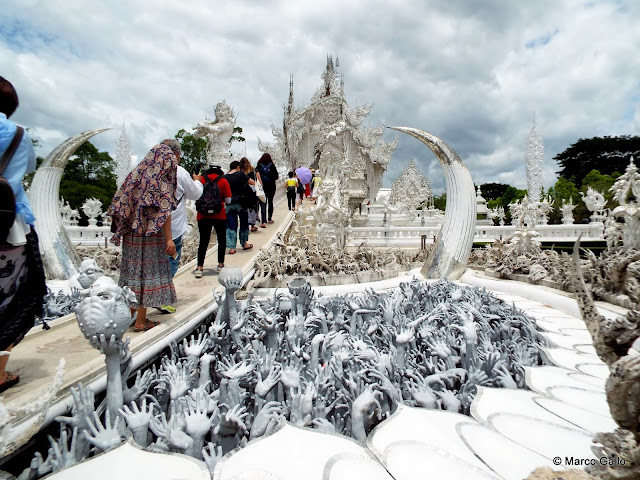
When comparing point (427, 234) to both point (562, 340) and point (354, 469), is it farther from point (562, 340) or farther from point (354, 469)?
point (354, 469)

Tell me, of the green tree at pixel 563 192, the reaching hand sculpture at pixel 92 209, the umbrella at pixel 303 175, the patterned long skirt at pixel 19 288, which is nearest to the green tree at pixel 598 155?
the green tree at pixel 563 192

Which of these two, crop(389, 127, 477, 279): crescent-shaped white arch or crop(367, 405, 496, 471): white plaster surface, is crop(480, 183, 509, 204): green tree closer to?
crop(389, 127, 477, 279): crescent-shaped white arch

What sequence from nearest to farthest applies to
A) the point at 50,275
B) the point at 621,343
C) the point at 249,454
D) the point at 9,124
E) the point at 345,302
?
the point at 621,343 → the point at 249,454 → the point at 9,124 → the point at 345,302 → the point at 50,275

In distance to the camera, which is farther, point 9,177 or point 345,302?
point 345,302

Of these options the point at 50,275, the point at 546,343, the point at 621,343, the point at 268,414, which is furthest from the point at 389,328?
the point at 50,275

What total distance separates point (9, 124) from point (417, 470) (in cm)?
252

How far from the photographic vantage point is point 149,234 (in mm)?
2844

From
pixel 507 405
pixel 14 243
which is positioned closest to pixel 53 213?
pixel 14 243

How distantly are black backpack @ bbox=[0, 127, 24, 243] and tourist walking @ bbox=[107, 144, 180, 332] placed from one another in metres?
0.93

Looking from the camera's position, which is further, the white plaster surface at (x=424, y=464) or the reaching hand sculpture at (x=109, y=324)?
the reaching hand sculpture at (x=109, y=324)

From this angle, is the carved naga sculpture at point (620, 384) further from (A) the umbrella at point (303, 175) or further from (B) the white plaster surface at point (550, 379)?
(A) the umbrella at point (303, 175)

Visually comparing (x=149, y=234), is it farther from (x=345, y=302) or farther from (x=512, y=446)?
(x=512, y=446)

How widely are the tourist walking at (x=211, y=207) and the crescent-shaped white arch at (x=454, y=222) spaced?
3399mm

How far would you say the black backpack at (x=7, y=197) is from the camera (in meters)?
1.83
